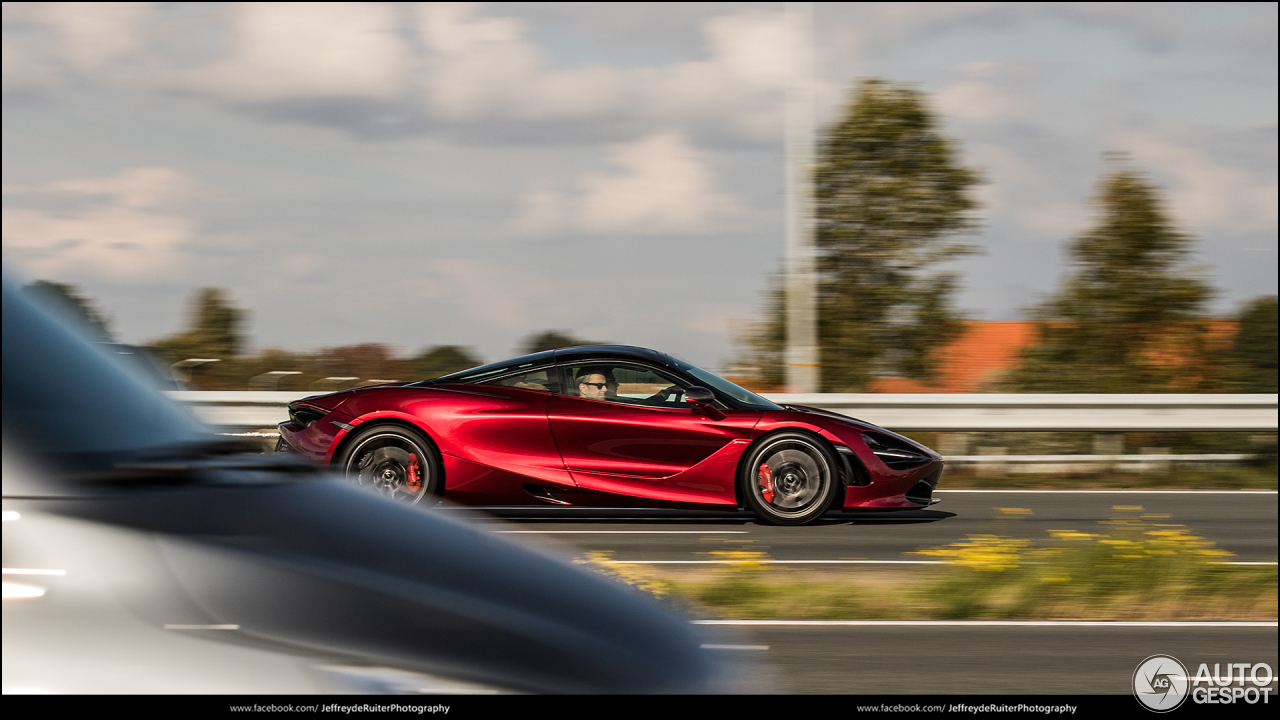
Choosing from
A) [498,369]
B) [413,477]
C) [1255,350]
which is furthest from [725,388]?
[1255,350]

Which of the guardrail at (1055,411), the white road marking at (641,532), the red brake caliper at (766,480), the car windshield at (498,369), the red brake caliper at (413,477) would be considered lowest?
the white road marking at (641,532)

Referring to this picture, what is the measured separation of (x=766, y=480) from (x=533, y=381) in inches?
73.0

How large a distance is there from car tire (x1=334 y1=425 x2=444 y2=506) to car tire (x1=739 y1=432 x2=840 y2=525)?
2250 millimetres

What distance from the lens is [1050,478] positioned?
40.0ft

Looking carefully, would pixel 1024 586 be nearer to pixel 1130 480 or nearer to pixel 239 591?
pixel 239 591

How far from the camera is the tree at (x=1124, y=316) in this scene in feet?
50.6

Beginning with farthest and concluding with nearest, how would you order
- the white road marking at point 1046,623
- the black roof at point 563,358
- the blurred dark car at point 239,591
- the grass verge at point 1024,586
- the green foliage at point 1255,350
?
the green foliage at point 1255,350 < the black roof at point 563,358 < the grass verge at point 1024,586 < the white road marking at point 1046,623 < the blurred dark car at point 239,591

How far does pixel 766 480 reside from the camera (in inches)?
342

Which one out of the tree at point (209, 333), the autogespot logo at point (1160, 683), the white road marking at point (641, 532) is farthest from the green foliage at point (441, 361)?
the autogespot logo at point (1160, 683)

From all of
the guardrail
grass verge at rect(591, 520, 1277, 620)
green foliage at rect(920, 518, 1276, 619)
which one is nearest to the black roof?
grass verge at rect(591, 520, 1277, 620)

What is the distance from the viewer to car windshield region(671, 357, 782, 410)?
8.86 meters

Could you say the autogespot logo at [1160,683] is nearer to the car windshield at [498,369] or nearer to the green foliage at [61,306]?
the green foliage at [61,306]

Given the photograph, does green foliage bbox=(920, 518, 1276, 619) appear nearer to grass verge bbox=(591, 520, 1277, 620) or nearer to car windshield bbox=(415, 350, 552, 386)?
grass verge bbox=(591, 520, 1277, 620)
